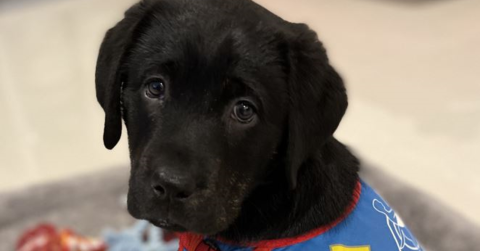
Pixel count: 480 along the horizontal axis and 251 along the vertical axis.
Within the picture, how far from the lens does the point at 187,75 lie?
1668 millimetres

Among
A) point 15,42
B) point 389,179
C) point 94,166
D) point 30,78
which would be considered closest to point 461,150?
point 389,179

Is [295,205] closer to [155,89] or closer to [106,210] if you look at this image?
[155,89]

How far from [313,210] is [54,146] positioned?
2983 millimetres

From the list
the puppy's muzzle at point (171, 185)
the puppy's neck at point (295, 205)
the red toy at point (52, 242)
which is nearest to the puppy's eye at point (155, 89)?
the puppy's muzzle at point (171, 185)

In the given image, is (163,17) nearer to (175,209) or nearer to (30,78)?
(175,209)

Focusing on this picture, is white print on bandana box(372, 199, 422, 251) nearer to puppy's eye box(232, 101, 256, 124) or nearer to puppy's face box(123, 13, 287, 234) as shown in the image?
puppy's face box(123, 13, 287, 234)

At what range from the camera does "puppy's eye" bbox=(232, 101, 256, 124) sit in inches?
67.2

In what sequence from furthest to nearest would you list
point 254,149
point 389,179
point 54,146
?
1. point 54,146
2. point 389,179
3. point 254,149

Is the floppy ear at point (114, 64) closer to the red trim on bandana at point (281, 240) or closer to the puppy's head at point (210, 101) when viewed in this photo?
the puppy's head at point (210, 101)

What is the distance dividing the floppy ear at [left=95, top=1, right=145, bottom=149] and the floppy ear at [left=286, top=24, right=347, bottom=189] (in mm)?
482

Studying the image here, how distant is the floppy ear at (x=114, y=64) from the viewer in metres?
1.83

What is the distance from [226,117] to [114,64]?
39cm

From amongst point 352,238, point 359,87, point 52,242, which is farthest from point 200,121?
point 359,87

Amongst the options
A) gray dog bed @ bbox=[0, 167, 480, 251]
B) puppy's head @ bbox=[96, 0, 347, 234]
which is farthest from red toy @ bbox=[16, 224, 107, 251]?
puppy's head @ bbox=[96, 0, 347, 234]
